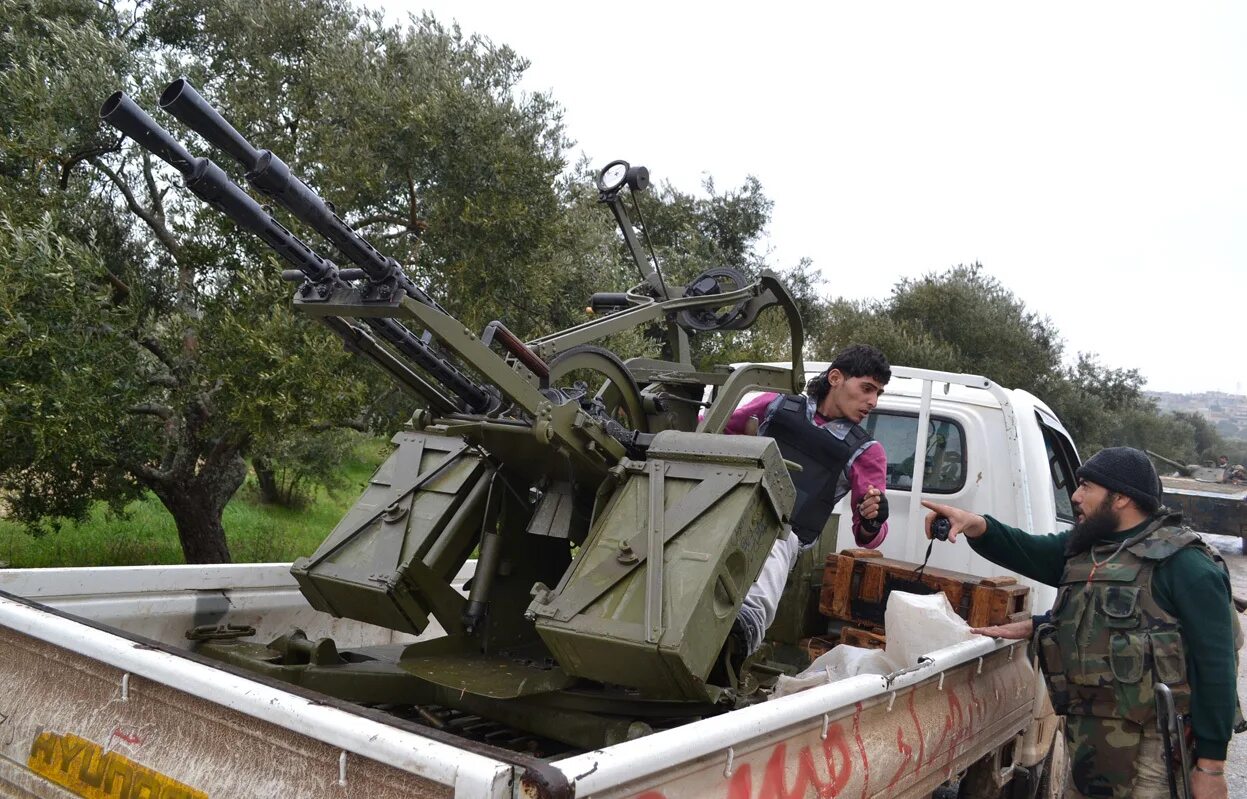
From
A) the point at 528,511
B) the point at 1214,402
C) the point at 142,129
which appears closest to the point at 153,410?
the point at 528,511

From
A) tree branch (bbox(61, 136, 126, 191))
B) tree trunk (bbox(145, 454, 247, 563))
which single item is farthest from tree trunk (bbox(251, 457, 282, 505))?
tree branch (bbox(61, 136, 126, 191))

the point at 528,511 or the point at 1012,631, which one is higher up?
the point at 528,511

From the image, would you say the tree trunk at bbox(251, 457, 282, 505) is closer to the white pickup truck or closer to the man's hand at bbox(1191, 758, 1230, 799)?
the white pickup truck

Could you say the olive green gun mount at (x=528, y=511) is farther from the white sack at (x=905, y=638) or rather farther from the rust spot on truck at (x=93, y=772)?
the rust spot on truck at (x=93, y=772)

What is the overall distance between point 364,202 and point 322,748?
8.02 meters

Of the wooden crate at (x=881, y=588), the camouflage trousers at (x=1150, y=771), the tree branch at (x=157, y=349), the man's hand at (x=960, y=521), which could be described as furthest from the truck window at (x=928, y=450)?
the tree branch at (x=157, y=349)

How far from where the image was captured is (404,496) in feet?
13.7

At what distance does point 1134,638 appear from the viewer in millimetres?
3715

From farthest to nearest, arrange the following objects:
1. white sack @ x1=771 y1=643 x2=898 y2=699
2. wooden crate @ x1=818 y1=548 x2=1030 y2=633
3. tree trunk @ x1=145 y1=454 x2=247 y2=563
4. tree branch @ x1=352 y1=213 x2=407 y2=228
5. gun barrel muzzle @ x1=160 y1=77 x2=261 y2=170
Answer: tree branch @ x1=352 y1=213 x2=407 y2=228 → tree trunk @ x1=145 y1=454 x2=247 y2=563 → wooden crate @ x1=818 y1=548 x2=1030 y2=633 → white sack @ x1=771 y1=643 x2=898 y2=699 → gun barrel muzzle @ x1=160 y1=77 x2=261 y2=170

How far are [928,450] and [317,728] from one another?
4.55 meters

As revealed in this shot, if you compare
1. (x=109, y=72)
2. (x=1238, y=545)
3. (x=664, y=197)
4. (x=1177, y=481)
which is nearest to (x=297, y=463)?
(x=109, y=72)

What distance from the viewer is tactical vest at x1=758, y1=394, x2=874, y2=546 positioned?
436 cm

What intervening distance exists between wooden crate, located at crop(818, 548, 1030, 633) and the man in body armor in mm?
532

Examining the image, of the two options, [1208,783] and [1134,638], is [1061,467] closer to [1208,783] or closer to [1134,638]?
[1134,638]
